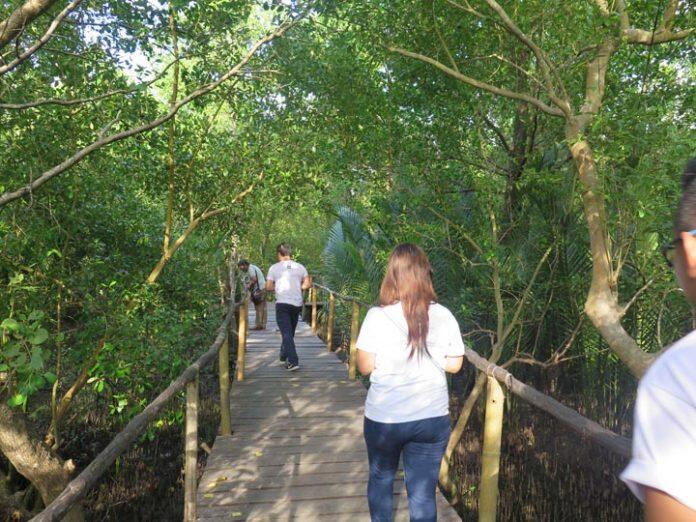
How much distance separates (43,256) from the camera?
159 inches

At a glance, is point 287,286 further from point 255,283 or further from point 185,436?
point 255,283

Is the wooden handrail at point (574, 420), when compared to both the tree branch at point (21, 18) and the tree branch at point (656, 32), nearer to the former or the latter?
the tree branch at point (656, 32)

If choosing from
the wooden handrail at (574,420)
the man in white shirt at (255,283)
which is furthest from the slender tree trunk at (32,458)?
the man in white shirt at (255,283)

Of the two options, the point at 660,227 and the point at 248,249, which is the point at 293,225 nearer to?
the point at 248,249

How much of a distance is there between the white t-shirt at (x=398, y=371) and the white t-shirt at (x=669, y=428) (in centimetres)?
167

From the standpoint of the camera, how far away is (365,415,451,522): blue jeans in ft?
7.52

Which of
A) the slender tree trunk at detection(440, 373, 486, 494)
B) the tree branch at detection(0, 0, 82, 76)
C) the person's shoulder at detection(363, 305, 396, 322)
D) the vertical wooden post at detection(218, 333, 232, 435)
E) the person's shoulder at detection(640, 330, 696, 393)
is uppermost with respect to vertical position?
the tree branch at detection(0, 0, 82, 76)

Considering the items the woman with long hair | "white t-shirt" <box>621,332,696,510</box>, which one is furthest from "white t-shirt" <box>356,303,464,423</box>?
"white t-shirt" <box>621,332,696,510</box>

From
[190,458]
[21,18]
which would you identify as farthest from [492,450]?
[21,18]

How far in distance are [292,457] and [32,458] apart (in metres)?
2.03

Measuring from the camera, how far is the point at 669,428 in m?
0.59

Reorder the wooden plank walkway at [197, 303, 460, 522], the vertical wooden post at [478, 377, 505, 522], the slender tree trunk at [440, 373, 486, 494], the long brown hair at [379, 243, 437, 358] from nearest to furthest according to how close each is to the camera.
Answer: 1. the long brown hair at [379, 243, 437, 358]
2. the vertical wooden post at [478, 377, 505, 522]
3. the wooden plank walkway at [197, 303, 460, 522]
4. the slender tree trunk at [440, 373, 486, 494]

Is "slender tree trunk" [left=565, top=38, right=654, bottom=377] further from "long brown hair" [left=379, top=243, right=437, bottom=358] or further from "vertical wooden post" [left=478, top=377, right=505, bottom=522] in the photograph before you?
"long brown hair" [left=379, top=243, right=437, bottom=358]

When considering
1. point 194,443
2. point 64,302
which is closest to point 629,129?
point 194,443
